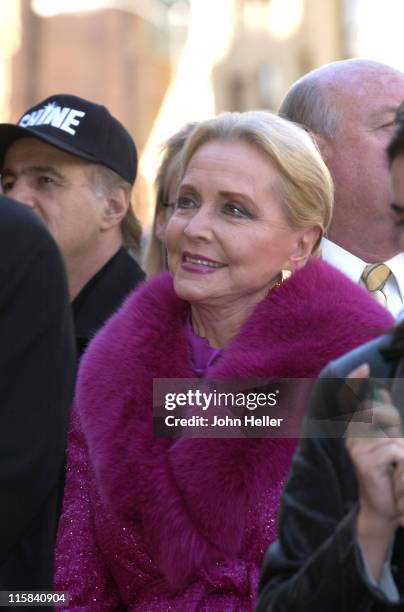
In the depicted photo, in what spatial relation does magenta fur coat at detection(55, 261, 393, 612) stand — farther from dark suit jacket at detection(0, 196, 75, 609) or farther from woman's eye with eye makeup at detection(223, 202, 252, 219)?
dark suit jacket at detection(0, 196, 75, 609)

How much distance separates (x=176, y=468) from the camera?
322cm

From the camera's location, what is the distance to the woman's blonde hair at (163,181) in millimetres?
4668

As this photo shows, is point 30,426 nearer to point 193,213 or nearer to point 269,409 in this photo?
point 269,409

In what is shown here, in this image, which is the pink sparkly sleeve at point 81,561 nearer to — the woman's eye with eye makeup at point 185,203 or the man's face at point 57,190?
the woman's eye with eye makeup at point 185,203

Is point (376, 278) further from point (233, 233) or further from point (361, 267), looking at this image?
point (233, 233)

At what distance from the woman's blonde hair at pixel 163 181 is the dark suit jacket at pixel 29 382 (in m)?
1.86

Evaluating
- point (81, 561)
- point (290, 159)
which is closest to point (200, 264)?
point (290, 159)

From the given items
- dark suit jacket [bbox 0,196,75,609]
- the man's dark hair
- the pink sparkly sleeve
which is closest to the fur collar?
the pink sparkly sleeve

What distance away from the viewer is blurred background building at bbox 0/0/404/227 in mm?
22812

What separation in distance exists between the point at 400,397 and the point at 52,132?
248cm

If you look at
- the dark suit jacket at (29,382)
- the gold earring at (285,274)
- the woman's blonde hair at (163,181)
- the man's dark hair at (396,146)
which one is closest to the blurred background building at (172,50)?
the woman's blonde hair at (163,181)

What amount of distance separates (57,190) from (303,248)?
1.35m

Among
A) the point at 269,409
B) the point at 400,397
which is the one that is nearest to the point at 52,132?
the point at 269,409

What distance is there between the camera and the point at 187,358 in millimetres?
3449
